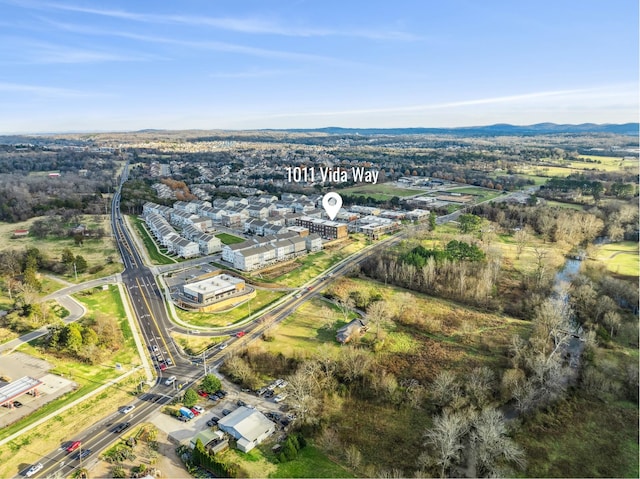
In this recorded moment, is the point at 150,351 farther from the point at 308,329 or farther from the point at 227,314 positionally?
the point at 308,329

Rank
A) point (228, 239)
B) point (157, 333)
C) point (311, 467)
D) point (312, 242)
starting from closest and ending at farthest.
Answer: point (311, 467) < point (157, 333) < point (312, 242) < point (228, 239)

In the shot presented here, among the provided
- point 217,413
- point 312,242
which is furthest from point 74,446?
point 312,242

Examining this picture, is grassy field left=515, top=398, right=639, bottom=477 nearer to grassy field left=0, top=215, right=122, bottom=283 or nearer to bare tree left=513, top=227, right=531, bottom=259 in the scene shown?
bare tree left=513, top=227, right=531, bottom=259

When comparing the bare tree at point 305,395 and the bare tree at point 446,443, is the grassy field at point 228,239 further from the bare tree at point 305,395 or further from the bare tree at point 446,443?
the bare tree at point 446,443

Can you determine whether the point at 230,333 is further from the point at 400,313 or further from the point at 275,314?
the point at 400,313

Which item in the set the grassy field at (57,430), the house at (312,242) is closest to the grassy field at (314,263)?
the house at (312,242)

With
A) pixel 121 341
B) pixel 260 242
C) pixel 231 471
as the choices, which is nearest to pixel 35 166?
pixel 260 242
